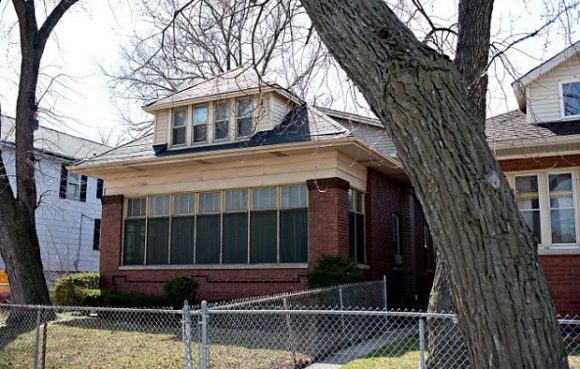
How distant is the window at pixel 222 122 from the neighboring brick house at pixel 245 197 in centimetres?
3

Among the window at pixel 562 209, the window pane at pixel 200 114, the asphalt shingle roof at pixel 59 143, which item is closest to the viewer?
the window at pixel 562 209

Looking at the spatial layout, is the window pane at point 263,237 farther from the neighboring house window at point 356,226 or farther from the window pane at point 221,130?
the window pane at point 221,130

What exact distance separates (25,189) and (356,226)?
869cm

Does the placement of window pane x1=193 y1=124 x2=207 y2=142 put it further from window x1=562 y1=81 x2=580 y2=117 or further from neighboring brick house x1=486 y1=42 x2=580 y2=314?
window x1=562 y1=81 x2=580 y2=117

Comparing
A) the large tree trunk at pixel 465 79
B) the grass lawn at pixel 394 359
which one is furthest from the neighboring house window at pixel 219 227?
the large tree trunk at pixel 465 79

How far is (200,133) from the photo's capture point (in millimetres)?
16969

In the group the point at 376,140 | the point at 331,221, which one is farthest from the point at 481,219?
the point at 376,140

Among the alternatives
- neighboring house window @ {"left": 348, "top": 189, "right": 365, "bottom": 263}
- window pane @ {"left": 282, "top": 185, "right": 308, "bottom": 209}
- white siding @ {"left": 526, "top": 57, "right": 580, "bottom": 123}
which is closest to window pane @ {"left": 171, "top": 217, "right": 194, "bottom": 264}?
window pane @ {"left": 282, "top": 185, "right": 308, "bottom": 209}

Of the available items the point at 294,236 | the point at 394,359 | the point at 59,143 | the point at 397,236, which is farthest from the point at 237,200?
the point at 59,143

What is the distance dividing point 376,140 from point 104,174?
27.5 ft

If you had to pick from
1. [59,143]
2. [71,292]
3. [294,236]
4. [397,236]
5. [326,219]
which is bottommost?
[71,292]

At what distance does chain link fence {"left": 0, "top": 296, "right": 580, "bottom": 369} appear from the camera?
725 centimetres

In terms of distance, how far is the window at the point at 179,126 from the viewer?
17266 millimetres

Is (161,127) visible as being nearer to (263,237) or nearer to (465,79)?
(263,237)
